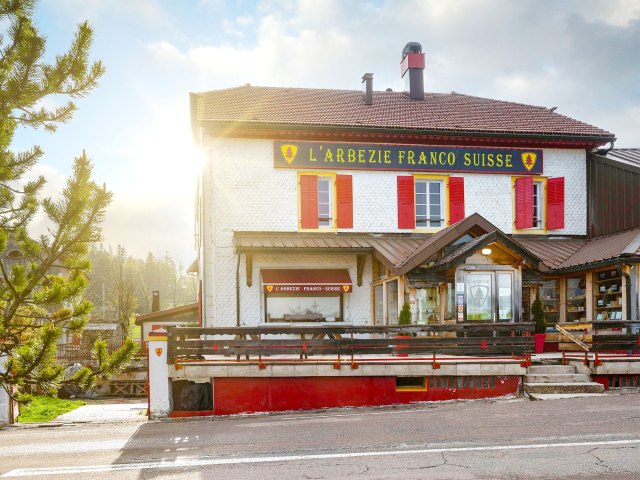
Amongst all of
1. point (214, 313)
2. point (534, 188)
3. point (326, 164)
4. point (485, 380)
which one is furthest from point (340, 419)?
point (534, 188)

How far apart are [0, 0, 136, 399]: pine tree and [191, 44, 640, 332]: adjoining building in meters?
11.5

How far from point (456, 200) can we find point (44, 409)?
14.3 metres

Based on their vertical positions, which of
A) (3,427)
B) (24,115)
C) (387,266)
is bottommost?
(3,427)

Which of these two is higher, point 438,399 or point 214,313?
point 214,313

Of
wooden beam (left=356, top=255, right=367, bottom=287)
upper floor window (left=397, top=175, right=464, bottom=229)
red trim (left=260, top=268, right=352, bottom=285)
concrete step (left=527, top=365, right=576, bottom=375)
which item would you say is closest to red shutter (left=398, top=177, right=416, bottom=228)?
upper floor window (left=397, top=175, right=464, bottom=229)

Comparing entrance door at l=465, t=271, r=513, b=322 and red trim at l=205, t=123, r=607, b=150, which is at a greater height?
red trim at l=205, t=123, r=607, b=150

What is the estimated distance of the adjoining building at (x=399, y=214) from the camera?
18.5 m

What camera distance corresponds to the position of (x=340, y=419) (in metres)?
11.2

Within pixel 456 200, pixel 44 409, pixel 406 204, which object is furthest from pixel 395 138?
pixel 44 409

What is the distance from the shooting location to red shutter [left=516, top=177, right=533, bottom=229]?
21656mm

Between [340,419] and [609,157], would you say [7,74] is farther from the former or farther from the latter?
[609,157]

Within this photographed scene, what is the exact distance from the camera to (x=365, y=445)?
8844 millimetres

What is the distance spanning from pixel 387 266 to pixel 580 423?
9290 mm

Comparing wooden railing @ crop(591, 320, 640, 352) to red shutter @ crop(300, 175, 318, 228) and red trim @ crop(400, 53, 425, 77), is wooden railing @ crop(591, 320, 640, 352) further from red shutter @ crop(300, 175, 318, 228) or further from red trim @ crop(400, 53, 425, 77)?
red trim @ crop(400, 53, 425, 77)
